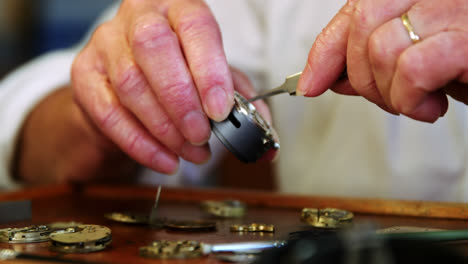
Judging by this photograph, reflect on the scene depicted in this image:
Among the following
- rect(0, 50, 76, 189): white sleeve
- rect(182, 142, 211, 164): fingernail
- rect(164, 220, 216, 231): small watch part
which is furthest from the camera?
rect(0, 50, 76, 189): white sleeve

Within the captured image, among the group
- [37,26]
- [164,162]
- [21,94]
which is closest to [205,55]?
[164,162]

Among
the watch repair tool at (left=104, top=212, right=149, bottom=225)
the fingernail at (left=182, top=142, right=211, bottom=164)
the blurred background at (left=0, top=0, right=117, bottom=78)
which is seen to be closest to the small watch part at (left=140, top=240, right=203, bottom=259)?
the watch repair tool at (left=104, top=212, right=149, bottom=225)

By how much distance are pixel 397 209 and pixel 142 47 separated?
29cm

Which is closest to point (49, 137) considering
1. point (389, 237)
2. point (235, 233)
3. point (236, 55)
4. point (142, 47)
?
point (236, 55)

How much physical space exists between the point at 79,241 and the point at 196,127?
0.64ft

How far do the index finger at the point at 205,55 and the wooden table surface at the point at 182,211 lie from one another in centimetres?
11

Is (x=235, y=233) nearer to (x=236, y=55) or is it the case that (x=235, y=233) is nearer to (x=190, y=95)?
(x=190, y=95)

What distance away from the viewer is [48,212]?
22.1 inches

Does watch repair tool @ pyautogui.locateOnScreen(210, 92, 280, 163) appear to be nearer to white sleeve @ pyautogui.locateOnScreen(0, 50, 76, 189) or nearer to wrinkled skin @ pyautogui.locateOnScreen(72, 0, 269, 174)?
wrinkled skin @ pyautogui.locateOnScreen(72, 0, 269, 174)

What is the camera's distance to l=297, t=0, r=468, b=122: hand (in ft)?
1.21

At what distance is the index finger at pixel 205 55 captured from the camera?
489 mm

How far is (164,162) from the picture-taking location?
61 centimetres

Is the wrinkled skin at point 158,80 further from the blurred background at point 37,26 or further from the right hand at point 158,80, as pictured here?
the blurred background at point 37,26

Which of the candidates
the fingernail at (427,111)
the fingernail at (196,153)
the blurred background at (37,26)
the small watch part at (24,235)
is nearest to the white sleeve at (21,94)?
the fingernail at (196,153)
